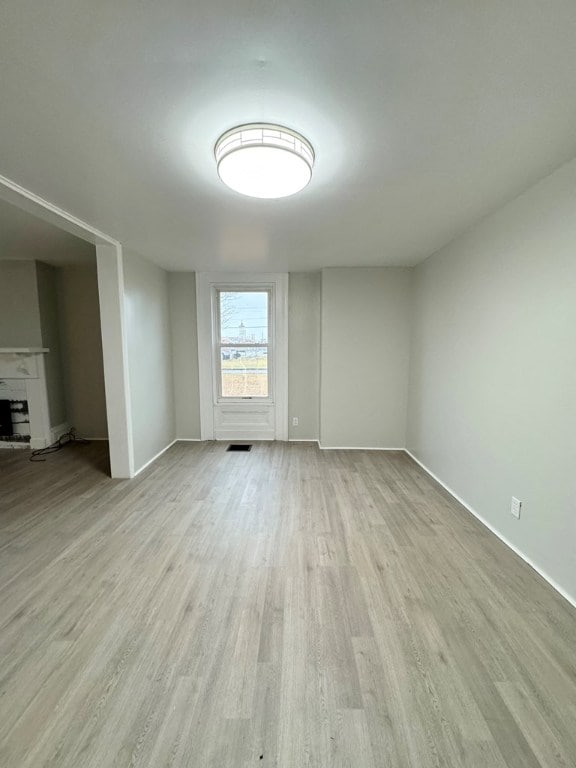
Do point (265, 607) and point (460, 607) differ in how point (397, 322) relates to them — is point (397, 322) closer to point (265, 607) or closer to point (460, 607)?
point (460, 607)

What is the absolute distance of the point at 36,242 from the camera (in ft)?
11.0

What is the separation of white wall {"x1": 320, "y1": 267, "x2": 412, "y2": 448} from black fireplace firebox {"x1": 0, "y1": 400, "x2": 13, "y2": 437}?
4191 millimetres

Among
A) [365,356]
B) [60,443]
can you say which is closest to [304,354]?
[365,356]

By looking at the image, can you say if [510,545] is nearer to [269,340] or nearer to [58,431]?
[269,340]

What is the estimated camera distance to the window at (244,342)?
448 centimetres


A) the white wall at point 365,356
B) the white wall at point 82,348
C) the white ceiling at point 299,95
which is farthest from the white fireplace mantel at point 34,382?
the white wall at point 365,356

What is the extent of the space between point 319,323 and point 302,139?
290 centimetres

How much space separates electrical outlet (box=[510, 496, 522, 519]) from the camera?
2086 mm

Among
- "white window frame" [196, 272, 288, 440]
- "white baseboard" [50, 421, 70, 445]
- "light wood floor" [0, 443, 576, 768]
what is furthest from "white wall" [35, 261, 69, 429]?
→ "light wood floor" [0, 443, 576, 768]

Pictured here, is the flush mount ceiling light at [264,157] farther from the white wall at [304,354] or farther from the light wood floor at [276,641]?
the white wall at [304,354]

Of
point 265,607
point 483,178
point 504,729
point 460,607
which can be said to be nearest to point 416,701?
point 504,729

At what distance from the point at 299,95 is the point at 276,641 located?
2.30 meters

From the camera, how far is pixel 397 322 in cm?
408

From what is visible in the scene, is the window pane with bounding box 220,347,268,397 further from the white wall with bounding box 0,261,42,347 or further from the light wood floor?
the white wall with bounding box 0,261,42,347
